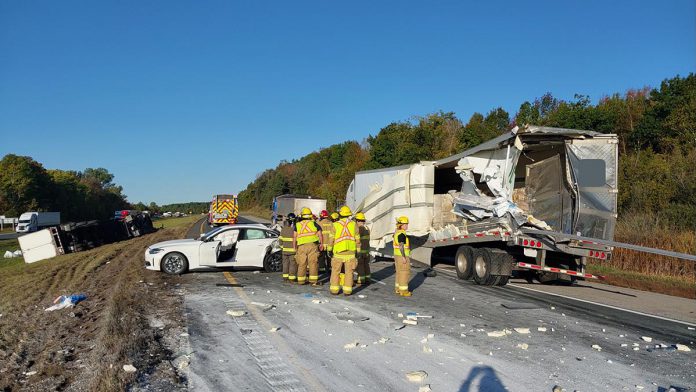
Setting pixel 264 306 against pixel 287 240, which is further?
pixel 287 240

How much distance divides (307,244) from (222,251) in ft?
10.7

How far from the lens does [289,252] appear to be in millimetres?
11070

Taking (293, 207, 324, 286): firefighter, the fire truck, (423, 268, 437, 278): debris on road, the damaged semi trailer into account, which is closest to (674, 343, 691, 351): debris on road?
the damaged semi trailer

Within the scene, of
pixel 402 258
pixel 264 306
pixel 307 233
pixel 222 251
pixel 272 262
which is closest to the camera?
pixel 264 306

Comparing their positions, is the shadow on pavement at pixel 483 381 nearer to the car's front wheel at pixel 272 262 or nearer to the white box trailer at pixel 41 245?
the car's front wheel at pixel 272 262

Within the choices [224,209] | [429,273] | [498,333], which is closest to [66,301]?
[498,333]

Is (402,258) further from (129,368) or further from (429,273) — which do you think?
(129,368)

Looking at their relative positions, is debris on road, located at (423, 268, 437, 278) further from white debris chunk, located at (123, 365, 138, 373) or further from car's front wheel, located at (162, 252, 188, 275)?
white debris chunk, located at (123, 365, 138, 373)

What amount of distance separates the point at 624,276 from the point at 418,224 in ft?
18.0

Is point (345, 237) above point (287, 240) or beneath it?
above

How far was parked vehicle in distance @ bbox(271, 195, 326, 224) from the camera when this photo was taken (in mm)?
31097

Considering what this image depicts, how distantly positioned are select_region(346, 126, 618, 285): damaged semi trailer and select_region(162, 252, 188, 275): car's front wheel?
19.2ft

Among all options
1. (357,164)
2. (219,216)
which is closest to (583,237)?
(219,216)

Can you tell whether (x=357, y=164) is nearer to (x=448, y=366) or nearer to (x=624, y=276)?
(x=624, y=276)
